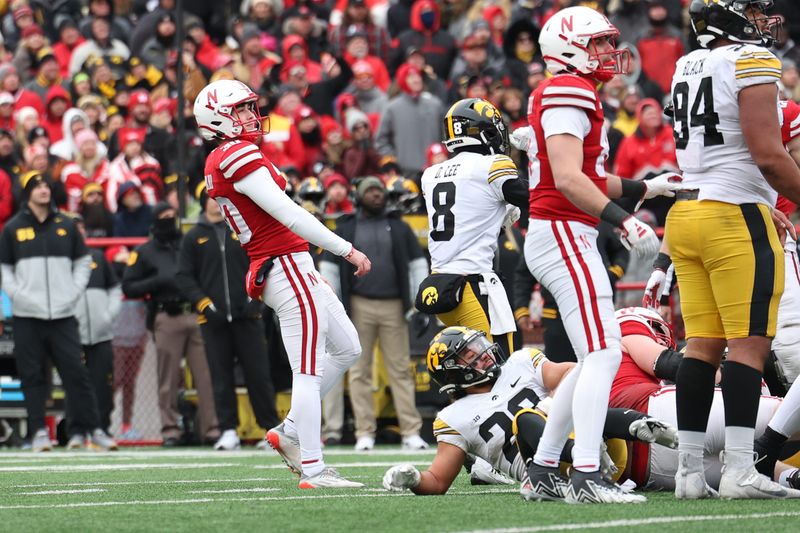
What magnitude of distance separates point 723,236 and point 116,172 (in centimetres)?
1125

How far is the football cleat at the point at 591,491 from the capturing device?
642cm

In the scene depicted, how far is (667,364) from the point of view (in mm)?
7488

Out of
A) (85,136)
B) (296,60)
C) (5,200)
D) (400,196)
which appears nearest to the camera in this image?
(400,196)

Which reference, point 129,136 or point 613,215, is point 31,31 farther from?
point 613,215

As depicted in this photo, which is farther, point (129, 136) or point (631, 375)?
point (129, 136)

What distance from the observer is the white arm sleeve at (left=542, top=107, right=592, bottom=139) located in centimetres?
652

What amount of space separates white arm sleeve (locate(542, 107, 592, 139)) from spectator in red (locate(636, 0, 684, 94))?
1114 cm

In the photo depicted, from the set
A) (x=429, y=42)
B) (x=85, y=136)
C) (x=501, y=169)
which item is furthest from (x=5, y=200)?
(x=501, y=169)

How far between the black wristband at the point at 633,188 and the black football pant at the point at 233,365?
673cm

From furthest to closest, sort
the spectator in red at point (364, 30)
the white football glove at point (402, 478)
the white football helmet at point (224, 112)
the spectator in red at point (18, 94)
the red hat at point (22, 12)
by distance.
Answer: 1. the red hat at point (22, 12)
2. the spectator in red at point (364, 30)
3. the spectator in red at point (18, 94)
4. the white football helmet at point (224, 112)
5. the white football glove at point (402, 478)

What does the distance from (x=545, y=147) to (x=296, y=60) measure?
12644mm

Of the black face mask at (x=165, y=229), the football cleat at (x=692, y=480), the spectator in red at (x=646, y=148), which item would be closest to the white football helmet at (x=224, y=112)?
the football cleat at (x=692, y=480)

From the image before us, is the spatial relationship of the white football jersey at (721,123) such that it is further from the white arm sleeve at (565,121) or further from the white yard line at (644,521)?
the white yard line at (644,521)

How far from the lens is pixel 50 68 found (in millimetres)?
19484
